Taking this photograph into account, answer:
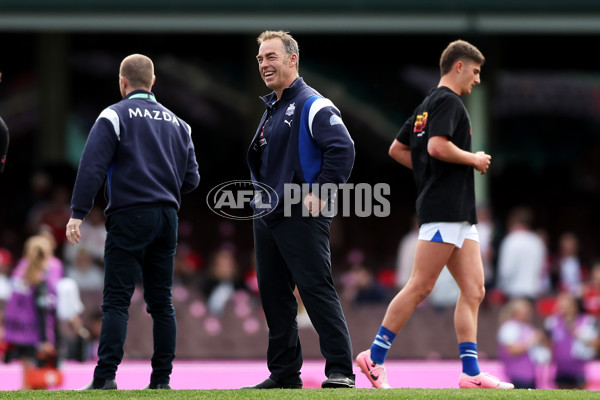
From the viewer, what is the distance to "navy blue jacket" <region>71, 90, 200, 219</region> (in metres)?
5.34

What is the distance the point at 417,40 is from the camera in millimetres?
19859

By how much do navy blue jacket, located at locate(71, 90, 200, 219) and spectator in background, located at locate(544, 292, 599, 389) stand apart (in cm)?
581

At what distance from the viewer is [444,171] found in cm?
545

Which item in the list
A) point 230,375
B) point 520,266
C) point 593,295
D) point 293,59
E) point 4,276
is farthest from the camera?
point 520,266

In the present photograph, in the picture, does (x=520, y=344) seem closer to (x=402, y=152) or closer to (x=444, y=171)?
(x=402, y=152)

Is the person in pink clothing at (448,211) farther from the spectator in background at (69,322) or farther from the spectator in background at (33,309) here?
the spectator in background at (69,322)

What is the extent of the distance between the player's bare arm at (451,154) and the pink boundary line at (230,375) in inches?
174

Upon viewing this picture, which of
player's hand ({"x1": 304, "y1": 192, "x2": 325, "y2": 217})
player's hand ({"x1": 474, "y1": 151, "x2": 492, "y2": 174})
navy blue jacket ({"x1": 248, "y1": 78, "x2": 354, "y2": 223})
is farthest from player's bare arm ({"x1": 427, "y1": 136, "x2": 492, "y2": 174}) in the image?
player's hand ({"x1": 304, "y1": 192, "x2": 325, "y2": 217})

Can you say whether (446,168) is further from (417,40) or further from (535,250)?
(417,40)

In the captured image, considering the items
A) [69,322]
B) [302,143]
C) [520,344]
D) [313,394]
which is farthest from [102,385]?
[520,344]

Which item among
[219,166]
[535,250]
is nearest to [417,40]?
[219,166]

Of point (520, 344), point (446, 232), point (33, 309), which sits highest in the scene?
point (446, 232)

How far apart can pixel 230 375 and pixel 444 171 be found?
519 cm

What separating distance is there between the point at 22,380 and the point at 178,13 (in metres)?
6.66
